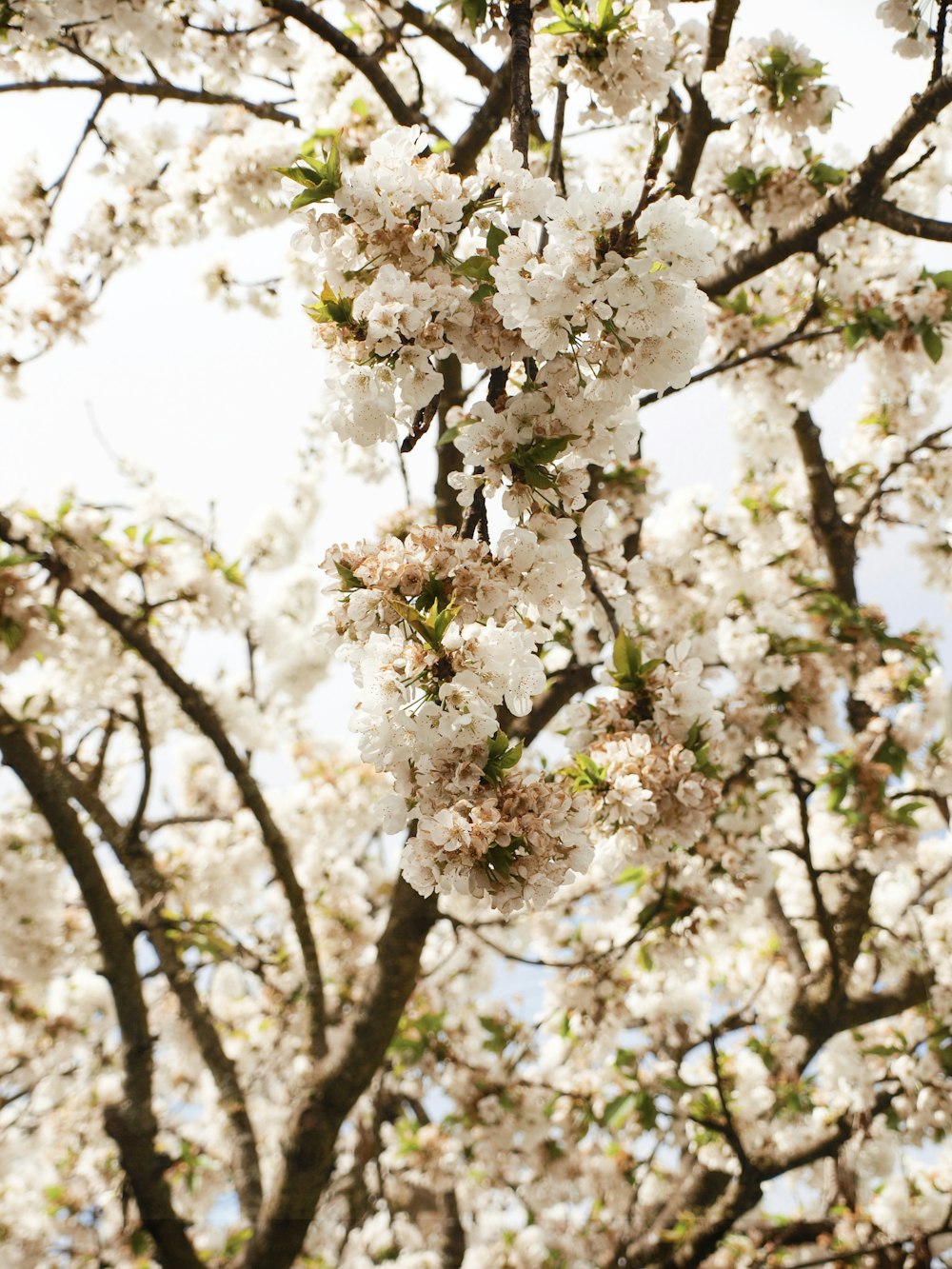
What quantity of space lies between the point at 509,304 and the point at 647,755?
818 mm

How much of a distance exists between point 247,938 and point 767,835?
4028 mm

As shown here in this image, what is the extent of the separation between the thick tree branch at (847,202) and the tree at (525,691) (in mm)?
15

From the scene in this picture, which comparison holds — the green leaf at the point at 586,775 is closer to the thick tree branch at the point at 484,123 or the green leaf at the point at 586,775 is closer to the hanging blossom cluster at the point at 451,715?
the hanging blossom cluster at the point at 451,715

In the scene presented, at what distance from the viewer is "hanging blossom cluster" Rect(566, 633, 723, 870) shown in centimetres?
149

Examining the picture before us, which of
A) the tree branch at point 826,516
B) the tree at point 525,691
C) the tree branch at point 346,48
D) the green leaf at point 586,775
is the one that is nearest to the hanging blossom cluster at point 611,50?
the tree at point 525,691

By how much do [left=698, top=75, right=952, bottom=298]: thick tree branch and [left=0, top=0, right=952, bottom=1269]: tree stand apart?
2 cm

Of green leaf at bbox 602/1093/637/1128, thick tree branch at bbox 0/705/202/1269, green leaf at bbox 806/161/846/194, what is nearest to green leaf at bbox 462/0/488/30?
green leaf at bbox 806/161/846/194

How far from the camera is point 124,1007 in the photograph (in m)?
3.24

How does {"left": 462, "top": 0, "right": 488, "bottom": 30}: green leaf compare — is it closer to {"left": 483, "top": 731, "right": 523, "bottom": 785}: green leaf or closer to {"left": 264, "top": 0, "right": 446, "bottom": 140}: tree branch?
{"left": 264, "top": 0, "right": 446, "bottom": 140}: tree branch

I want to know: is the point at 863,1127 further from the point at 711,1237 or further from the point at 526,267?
the point at 526,267

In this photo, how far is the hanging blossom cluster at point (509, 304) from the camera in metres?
1.10

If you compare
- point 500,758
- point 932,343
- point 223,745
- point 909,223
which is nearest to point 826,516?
point 932,343

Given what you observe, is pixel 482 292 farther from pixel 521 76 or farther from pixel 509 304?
pixel 521 76

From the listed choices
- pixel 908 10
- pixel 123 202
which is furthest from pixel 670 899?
pixel 123 202
